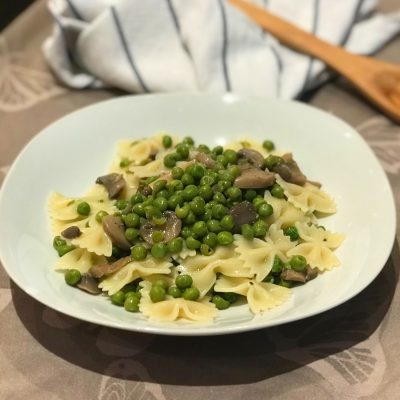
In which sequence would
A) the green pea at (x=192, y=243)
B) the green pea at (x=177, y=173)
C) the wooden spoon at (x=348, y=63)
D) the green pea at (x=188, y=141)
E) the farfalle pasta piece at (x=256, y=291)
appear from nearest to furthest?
the farfalle pasta piece at (x=256, y=291), the green pea at (x=192, y=243), the green pea at (x=177, y=173), the green pea at (x=188, y=141), the wooden spoon at (x=348, y=63)

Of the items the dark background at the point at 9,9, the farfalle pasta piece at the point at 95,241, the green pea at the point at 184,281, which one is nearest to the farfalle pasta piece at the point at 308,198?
the green pea at the point at 184,281

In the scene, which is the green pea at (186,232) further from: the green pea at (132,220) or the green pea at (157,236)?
the green pea at (132,220)

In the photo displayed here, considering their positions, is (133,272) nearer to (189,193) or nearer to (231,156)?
(189,193)

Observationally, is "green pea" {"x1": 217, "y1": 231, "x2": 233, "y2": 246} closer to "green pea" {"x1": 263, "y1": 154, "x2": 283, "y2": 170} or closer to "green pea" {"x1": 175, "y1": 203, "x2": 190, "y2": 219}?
"green pea" {"x1": 175, "y1": 203, "x2": 190, "y2": 219}

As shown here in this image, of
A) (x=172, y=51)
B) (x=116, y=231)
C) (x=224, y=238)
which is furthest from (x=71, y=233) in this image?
(x=172, y=51)

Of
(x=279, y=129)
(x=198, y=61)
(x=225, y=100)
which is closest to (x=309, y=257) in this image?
(x=279, y=129)

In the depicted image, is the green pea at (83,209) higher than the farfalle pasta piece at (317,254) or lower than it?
higher

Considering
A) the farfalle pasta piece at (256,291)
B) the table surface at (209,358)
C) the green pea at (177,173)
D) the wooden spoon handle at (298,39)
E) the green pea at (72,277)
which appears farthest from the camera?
the wooden spoon handle at (298,39)
